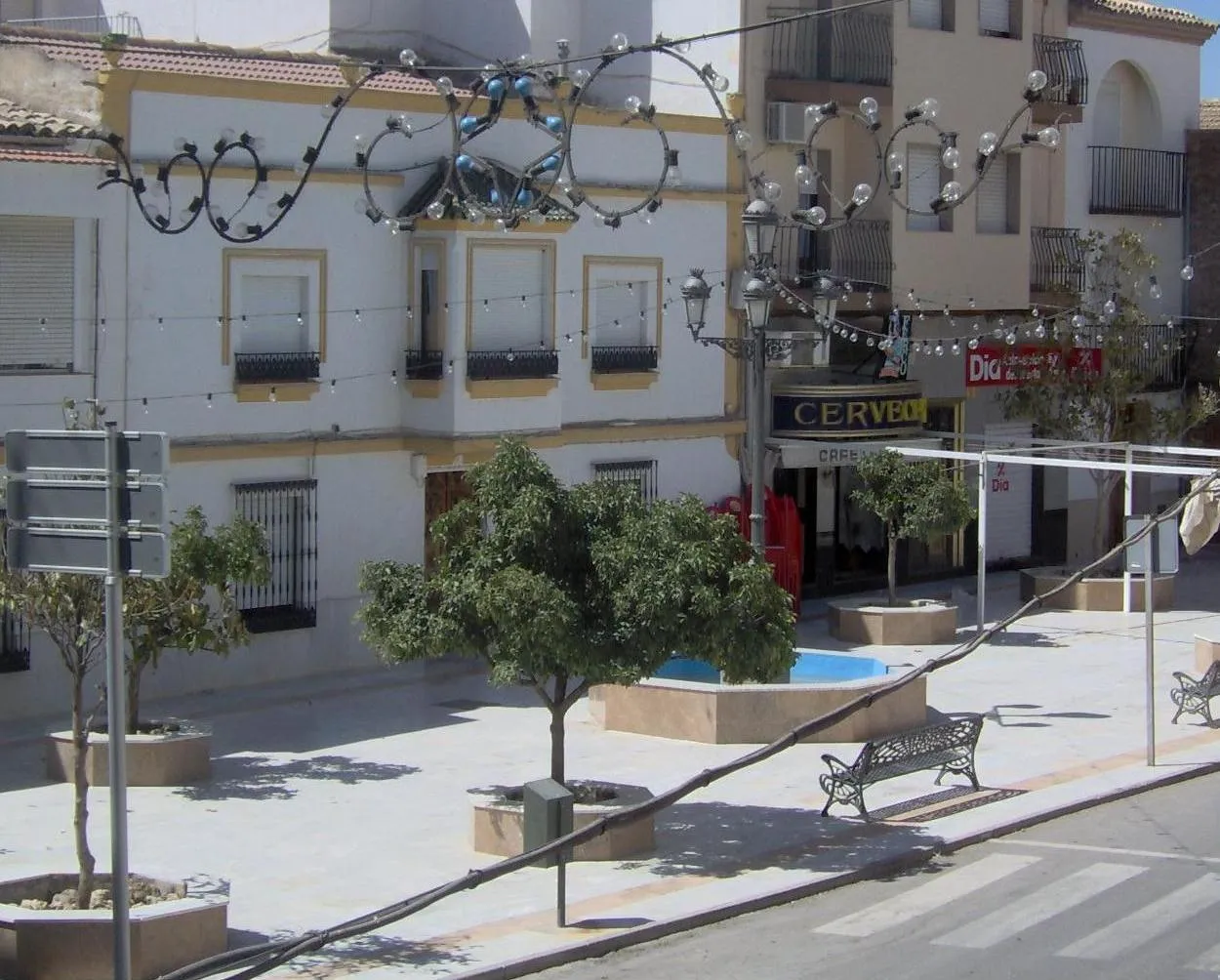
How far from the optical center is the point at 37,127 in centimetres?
2059

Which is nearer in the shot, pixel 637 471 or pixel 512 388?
pixel 512 388

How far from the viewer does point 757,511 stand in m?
19.8

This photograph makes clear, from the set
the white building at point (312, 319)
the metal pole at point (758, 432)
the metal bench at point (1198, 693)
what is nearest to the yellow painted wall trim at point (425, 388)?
the white building at point (312, 319)

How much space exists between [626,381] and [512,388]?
267 centimetres

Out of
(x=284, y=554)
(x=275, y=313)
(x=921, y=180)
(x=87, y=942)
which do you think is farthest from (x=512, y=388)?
(x=87, y=942)

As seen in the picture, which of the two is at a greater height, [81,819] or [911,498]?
[911,498]

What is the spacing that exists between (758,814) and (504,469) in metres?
3.97

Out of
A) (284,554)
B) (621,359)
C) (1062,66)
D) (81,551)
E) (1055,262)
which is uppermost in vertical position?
(1062,66)

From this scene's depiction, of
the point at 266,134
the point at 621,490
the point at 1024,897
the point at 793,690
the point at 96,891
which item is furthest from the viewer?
the point at 266,134

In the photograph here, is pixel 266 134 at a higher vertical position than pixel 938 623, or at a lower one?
higher

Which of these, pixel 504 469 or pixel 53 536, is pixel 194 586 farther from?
pixel 53 536

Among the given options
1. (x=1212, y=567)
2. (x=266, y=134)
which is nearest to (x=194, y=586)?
(x=266, y=134)

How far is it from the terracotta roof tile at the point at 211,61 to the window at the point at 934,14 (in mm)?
8992

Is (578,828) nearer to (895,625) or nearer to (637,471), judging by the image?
(895,625)
